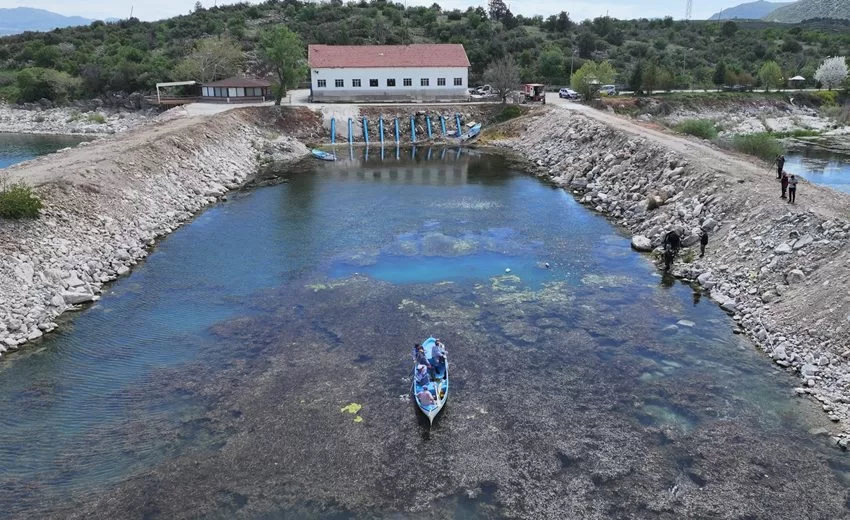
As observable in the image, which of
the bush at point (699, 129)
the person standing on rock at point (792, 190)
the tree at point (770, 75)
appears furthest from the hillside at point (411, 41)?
the person standing on rock at point (792, 190)

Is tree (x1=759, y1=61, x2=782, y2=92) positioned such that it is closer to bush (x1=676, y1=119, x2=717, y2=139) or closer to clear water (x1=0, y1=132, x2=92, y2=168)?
bush (x1=676, y1=119, x2=717, y2=139)

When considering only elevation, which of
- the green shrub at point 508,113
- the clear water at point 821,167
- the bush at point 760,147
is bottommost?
the clear water at point 821,167

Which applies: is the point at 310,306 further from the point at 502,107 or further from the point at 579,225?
the point at 502,107

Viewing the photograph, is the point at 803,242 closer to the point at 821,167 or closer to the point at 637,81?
the point at 821,167

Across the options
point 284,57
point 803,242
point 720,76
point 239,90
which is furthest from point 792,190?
point 720,76

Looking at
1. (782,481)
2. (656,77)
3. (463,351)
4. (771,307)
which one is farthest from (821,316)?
(656,77)

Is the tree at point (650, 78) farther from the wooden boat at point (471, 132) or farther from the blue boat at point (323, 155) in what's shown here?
the blue boat at point (323, 155)
